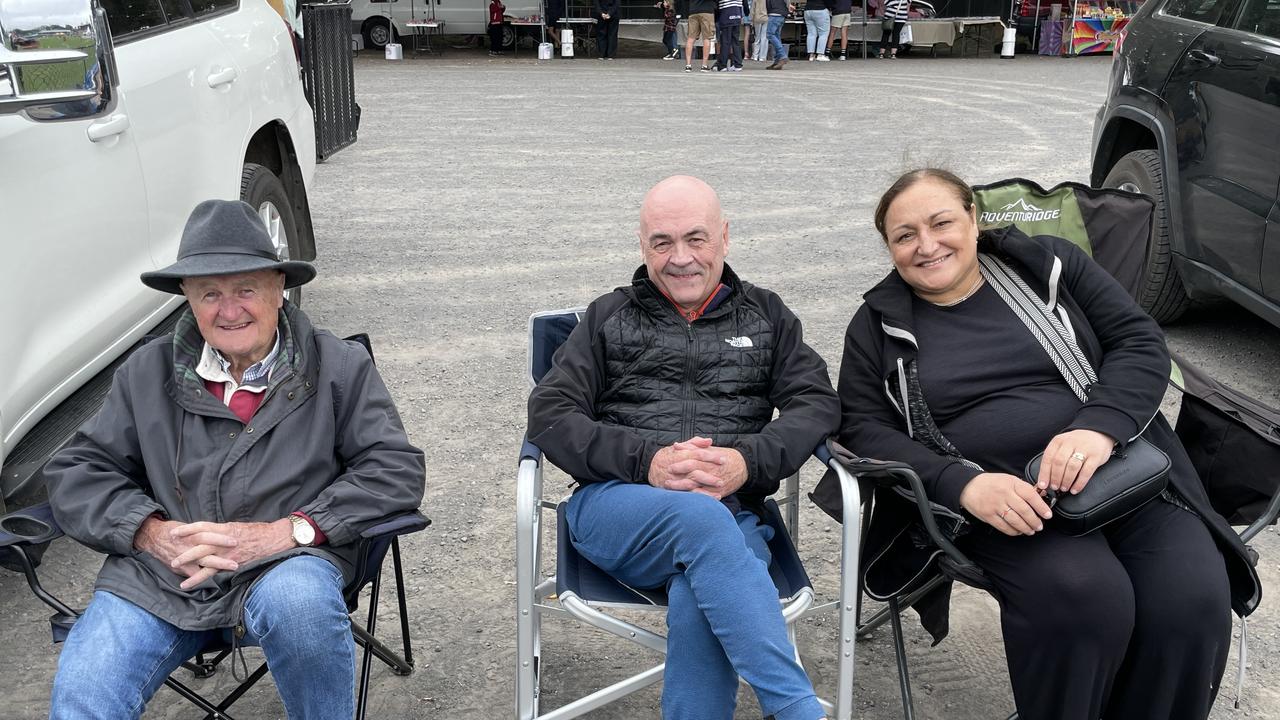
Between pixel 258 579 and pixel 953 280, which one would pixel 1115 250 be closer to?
pixel 953 280

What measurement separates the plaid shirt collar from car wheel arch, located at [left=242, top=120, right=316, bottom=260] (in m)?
3.10

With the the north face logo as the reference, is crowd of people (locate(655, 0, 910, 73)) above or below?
below

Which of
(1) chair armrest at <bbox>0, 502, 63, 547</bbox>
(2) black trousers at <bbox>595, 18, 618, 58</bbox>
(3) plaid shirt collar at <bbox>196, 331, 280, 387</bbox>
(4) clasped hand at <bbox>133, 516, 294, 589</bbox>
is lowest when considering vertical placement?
(2) black trousers at <bbox>595, 18, 618, 58</bbox>

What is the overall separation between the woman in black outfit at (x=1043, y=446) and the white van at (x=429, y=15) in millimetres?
22597

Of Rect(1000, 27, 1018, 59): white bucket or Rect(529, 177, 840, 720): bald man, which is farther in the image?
Rect(1000, 27, 1018, 59): white bucket

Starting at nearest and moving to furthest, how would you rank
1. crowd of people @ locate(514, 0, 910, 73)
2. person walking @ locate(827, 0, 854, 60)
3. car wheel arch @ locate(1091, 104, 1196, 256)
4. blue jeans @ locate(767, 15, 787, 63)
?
car wheel arch @ locate(1091, 104, 1196, 256) < crowd of people @ locate(514, 0, 910, 73) < blue jeans @ locate(767, 15, 787, 63) < person walking @ locate(827, 0, 854, 60)

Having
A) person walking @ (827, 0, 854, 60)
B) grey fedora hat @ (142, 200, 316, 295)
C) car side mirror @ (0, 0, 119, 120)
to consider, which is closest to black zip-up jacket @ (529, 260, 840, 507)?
grey fedora hat @ (142, 200, 316, 295)

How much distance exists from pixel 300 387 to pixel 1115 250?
2384mm

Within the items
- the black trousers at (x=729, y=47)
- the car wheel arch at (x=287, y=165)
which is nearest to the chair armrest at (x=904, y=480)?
the car wheel arch at (x=287, y=165)

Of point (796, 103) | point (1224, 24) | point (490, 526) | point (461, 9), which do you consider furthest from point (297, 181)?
point (461, 9)

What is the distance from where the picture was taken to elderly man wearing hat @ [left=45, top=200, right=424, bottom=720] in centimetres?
239

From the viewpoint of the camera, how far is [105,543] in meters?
2.47

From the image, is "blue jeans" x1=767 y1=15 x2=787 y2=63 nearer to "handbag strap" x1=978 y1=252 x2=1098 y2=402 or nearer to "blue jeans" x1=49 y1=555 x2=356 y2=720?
"handbag strap" x1=978 y1=252 x2=1098 y2=402

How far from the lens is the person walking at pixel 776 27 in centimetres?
2036
